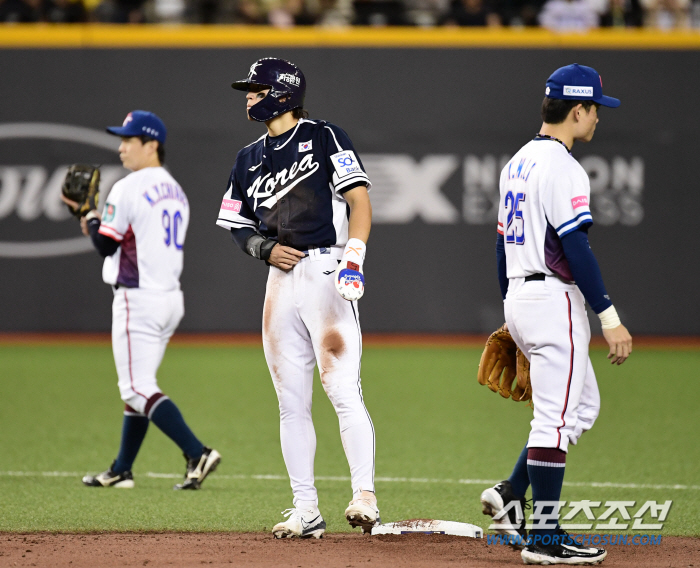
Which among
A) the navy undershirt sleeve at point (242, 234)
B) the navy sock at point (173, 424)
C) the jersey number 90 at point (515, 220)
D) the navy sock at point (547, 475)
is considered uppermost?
the jersey number 90 at point (515, 220)

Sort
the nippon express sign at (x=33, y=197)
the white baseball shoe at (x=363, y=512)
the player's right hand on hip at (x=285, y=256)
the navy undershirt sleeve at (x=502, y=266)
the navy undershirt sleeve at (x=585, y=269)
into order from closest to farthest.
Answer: the navy undershirt sleeve at (x=585, y=269)
the white baseball shoe at (x=363, y=512)
the navy undershirt sleeve at (x=502, y=266)
the player's right hand on hip at (x=285, y=256)
the nippon express sign at (x=33, y=197)

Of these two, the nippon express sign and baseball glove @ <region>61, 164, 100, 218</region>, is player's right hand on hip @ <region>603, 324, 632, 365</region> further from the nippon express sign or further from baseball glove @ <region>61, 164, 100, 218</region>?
the nippon express sign

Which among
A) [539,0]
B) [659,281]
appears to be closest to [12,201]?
[539,0]

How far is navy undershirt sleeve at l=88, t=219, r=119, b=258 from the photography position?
20.0 ft

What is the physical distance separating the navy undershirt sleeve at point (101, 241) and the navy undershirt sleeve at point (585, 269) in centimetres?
311

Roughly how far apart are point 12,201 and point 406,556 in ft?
35.0

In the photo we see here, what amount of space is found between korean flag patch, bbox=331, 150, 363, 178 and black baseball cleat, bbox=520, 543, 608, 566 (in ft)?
6.40

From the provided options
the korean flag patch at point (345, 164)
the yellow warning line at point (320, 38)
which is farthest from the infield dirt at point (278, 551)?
the yellow warning line at point (320, 38)

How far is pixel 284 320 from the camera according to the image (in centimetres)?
482

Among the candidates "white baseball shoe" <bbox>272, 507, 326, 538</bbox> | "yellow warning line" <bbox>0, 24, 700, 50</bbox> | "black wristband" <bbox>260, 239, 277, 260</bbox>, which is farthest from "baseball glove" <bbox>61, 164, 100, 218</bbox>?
"yellow warning line" <bbox>0, 24, 700, 50</bbox>

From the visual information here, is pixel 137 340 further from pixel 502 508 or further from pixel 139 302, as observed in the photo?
pixel 502 508

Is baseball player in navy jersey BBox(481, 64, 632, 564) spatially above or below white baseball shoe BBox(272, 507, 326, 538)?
above

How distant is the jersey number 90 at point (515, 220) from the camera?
4.40 meters

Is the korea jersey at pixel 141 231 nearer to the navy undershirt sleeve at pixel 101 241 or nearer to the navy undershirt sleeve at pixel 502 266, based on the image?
the navy undershirt sleeve at pixel 101 241
